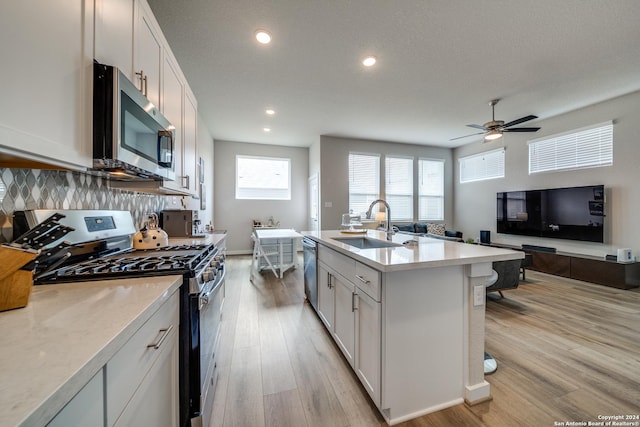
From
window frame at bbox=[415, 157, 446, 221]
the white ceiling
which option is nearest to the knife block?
the white ceiling

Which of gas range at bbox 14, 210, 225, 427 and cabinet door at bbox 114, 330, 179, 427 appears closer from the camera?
cabinet door at bbox 114, 330, 179, 427

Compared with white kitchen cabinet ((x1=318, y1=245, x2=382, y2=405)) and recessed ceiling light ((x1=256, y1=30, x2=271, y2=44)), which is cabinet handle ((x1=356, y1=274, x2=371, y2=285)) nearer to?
white kitchen cabinet ((x1=318, y1=245, x2=382, y2=405))

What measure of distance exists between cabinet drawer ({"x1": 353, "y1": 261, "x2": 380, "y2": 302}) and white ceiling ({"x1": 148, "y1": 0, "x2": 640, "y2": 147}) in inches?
82.2

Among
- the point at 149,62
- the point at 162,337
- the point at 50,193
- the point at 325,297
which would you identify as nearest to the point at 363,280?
the point at 325,297

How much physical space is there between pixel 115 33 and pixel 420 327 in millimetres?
2074

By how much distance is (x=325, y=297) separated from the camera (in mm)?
2252

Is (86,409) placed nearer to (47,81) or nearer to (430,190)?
(47,81)

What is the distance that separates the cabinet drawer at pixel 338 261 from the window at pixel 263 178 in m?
4.31

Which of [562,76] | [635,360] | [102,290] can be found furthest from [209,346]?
[562,76]

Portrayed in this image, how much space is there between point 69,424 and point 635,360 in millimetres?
3204

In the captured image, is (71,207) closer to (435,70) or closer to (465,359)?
(465,359)

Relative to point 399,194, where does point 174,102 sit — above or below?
above

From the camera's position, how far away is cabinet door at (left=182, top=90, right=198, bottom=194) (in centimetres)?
214

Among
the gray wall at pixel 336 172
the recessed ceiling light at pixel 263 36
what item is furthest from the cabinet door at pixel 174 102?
the gray wall at pixel 336 172
